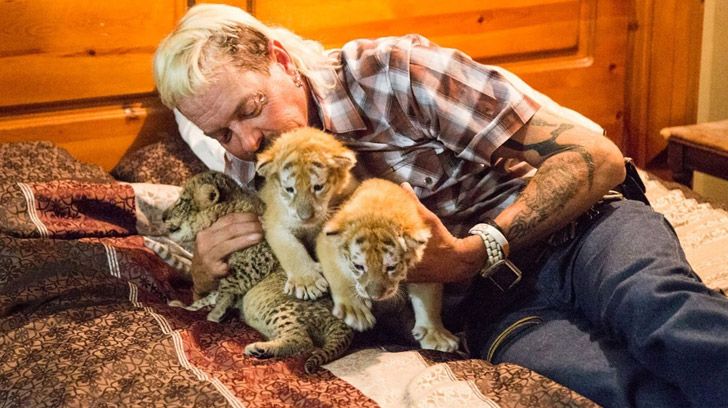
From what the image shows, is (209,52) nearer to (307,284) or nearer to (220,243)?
(220,243)

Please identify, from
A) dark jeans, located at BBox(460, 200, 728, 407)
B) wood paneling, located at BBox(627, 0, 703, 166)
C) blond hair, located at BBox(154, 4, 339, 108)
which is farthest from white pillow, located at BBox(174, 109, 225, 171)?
wood paneling, located at BBox(627, 0, 703, 166)

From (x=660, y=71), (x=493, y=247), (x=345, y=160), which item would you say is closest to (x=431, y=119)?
(x=345, y=160)

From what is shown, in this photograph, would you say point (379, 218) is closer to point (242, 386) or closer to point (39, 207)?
point (242, 386)

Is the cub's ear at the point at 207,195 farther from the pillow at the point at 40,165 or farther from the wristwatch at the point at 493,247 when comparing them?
the wristwatch at the point at 493,247

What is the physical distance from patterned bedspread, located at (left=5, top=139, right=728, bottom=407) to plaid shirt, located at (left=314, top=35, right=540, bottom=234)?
1.40 feet

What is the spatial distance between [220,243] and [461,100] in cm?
70

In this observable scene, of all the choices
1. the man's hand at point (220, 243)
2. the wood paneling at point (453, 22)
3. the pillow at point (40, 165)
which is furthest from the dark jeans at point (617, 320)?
the wood paneling at point (453, 22)

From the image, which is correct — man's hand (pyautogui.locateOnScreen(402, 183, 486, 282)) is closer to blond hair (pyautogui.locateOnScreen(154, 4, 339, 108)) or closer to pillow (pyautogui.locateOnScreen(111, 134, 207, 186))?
blond hair (pyautogui.locateOnScreen(154, 4, 339, 108))

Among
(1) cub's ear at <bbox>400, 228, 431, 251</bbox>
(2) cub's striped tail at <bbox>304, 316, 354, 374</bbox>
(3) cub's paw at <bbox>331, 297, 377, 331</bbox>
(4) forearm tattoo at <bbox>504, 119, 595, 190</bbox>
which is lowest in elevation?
(2) cub's striped tail at <bbox>304, 316, 354, 374</bbox>

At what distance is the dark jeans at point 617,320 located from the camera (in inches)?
63.4

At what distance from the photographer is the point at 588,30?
3.71 meters

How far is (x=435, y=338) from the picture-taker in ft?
6.61

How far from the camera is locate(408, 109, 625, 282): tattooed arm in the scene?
1.97 m

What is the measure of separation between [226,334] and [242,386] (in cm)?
31
